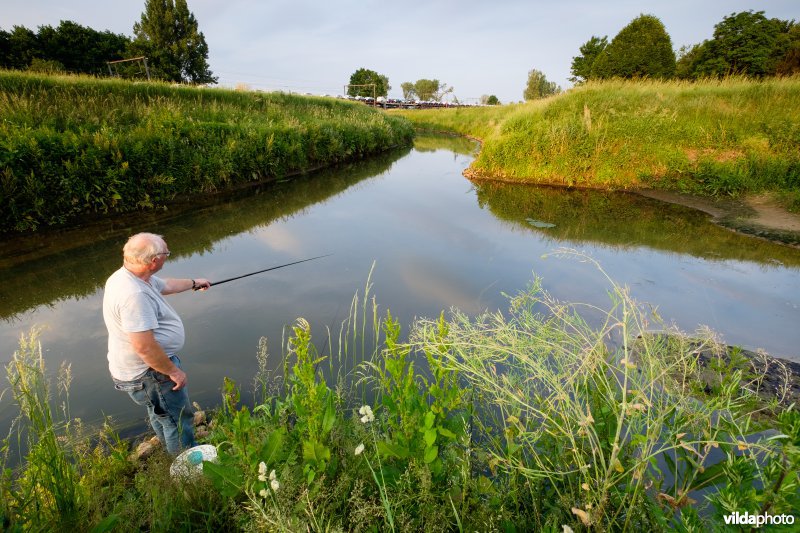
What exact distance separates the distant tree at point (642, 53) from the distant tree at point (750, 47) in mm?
3801

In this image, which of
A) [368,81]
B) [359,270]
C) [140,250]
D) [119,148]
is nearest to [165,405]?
[140,250]

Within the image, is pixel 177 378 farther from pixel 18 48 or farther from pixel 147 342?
pixel 18 48

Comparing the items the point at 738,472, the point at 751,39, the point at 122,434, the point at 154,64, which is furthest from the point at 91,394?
the point at 154,64

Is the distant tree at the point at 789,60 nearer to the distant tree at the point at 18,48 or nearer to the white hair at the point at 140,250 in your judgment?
the white hair at the point at 140,250

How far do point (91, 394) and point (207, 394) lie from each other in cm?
103

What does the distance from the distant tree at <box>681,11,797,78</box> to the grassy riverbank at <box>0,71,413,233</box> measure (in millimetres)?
26443

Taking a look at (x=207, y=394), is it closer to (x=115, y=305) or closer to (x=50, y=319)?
(x=115, y=305)

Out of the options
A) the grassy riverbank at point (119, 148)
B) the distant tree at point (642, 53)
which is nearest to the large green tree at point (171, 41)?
the grassy riverbank at point (119, 148)

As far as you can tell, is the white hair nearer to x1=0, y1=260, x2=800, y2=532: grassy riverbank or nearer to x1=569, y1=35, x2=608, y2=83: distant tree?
x1=0, y1=260, x2=800, y2=532: grassy riverbank

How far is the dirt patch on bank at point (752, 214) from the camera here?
791cm

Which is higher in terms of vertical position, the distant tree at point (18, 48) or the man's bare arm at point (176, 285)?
the distant tree at point (18, 48)

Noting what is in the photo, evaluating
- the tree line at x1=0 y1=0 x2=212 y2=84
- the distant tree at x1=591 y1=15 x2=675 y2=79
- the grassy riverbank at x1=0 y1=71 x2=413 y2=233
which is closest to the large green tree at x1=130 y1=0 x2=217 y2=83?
the tree line at x1=0 y1=0 x2=212 y2=84

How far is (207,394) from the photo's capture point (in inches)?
140

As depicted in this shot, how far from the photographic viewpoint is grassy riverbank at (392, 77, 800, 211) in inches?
423
